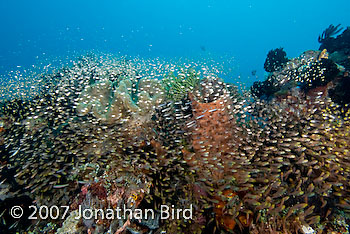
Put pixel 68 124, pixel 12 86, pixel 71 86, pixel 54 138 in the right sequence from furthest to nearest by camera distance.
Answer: pixel 12 86, pixel 71 86, pixel 68 124, pixel 54 138

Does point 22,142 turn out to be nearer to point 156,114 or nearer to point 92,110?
point 92,110

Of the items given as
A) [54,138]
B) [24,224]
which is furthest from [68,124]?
[24,224]

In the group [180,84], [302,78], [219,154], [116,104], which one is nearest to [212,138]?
[219,154]

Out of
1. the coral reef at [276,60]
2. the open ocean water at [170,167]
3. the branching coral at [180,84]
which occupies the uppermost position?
the coral reef at [276,60]

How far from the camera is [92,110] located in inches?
254

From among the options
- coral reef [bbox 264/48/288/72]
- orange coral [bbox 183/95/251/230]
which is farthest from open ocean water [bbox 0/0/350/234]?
coral reef [bbox 264/48/288/72]

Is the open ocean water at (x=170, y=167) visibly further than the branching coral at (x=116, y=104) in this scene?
No

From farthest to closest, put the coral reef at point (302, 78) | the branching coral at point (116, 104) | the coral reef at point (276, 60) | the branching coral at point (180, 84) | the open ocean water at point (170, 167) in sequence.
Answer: the coral reef at point (276, 60), the coral reef at point (302, 78), the branching coral at point (180, 84), the branching coral at point (116, 104), the open ocean water at point (170, 167)

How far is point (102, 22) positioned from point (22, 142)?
700 ft

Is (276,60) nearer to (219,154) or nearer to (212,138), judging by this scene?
(212,138)

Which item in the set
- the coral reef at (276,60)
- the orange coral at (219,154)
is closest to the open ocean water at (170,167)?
the orange coral at (219,154)

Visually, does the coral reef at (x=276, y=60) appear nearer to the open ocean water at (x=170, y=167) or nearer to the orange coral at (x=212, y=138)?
the open ocean water at (x=170, y=167)

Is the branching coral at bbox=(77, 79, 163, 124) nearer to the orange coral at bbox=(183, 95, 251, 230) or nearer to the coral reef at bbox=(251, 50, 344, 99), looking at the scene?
the orange coral at bbox=(183, 95, 251, 230)

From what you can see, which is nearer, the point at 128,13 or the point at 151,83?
the point at 151,83
